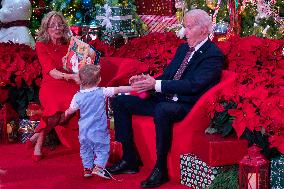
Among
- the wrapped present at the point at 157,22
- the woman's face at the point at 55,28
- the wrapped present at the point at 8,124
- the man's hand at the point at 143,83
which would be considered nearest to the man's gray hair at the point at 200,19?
the man's hand at the point at 143,83

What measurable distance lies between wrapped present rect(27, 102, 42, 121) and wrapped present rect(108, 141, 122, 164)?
4.09 ft

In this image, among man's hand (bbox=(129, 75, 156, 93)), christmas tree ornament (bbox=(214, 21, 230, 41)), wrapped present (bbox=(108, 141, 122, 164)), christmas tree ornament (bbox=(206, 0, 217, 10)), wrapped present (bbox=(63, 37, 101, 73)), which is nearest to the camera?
man's hand (bbox=(129, 75, 156, 93))

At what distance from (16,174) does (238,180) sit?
207 centimetres

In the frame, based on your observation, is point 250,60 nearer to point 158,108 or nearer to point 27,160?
point 158,108

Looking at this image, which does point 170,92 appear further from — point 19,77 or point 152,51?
point 19,77

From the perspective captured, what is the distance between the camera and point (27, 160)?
5.72 m

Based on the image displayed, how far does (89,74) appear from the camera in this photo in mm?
4902

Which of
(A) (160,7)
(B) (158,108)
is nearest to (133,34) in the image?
(A) (160,7)

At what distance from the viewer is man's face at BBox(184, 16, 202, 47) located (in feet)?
15.9

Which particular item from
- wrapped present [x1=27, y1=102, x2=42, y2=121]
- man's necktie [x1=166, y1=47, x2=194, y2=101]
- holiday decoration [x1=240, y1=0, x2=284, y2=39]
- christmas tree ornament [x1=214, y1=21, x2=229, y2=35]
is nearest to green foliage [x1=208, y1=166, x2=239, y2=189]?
man's necktie [x1=166, y1=47, x2=194, y2=101]

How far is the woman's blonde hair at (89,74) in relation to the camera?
16.1 feet

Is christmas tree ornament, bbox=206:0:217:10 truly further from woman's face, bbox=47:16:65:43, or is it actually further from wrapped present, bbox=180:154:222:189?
wrapped present, bbox=180:154:222:189

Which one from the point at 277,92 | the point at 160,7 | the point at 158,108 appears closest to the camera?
the point at 277,92

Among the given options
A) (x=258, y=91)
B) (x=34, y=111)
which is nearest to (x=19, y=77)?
(x=34, y=111)
